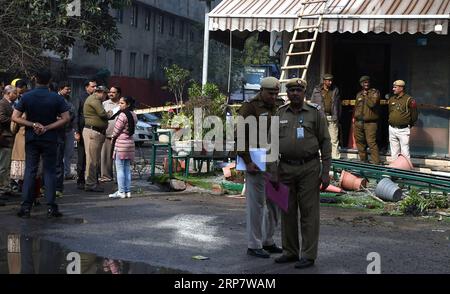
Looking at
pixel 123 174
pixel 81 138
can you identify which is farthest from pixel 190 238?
pixel 81 138

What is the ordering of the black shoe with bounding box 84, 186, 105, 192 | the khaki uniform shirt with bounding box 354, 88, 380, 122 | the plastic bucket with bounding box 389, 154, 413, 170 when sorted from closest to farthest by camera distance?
the black shoe with bounding box 84, 186, 105, 192 → the plastic bucket with bounding box 389, 154, 413, 170 → the khaki uniform shirt with bounding box 354, 88, 380, 122

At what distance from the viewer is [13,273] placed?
269 inches

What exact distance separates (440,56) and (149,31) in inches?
1355

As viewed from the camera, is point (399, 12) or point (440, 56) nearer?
point (399, 12)

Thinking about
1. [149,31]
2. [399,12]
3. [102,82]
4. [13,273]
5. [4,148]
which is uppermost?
[149,31]

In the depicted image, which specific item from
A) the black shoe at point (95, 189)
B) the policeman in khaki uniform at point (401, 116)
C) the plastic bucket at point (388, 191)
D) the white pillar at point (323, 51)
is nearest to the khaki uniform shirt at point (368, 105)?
the policeman in khaki uniform at point (401, 116)

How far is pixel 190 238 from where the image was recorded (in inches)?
356

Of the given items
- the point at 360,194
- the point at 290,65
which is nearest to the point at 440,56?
the point at 290,65

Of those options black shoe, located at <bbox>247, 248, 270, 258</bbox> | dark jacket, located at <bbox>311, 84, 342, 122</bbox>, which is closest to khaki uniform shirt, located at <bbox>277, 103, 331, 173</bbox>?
black shoe, located at <bbox>247, 248, 270, 258</bbox>

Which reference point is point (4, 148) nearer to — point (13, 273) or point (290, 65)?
point (13, 273)

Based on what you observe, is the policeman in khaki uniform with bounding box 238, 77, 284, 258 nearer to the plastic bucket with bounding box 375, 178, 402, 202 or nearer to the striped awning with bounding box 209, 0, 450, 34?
the plastic bucket with bounding box 375, 178, 402, 202

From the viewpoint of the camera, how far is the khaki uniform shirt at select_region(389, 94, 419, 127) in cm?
1456

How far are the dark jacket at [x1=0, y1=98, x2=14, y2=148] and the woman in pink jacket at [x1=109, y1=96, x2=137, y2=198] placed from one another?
1791mm

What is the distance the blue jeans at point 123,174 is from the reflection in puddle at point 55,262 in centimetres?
427
